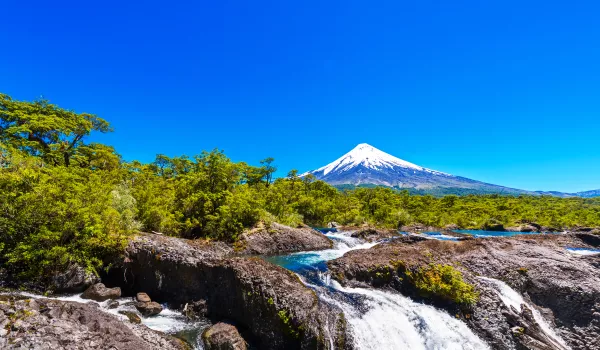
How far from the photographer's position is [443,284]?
12.7 m

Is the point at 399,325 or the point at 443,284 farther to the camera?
the point at 443,284

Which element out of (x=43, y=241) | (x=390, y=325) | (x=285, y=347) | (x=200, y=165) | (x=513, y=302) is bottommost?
(x=285, y=347)

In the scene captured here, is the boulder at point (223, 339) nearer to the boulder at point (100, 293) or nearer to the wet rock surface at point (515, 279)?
the wet rock surface at point (515, 279)

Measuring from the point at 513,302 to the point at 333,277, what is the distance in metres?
8.45

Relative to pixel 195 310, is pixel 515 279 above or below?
above


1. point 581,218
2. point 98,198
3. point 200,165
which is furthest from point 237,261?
point 581,218

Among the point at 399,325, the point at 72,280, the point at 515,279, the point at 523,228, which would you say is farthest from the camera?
the point at 523,228

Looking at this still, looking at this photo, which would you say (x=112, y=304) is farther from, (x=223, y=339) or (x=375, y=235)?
(x=375, y=235)

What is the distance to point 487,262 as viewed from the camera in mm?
15594

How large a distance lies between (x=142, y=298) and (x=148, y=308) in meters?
1.48

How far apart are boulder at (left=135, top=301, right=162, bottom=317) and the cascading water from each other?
25.0ft

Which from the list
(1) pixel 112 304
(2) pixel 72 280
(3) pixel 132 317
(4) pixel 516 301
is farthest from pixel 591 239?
(2) pixel 72 280

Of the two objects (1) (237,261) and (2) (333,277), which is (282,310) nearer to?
(1) (237,261)

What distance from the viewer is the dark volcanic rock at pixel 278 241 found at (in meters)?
24.8
